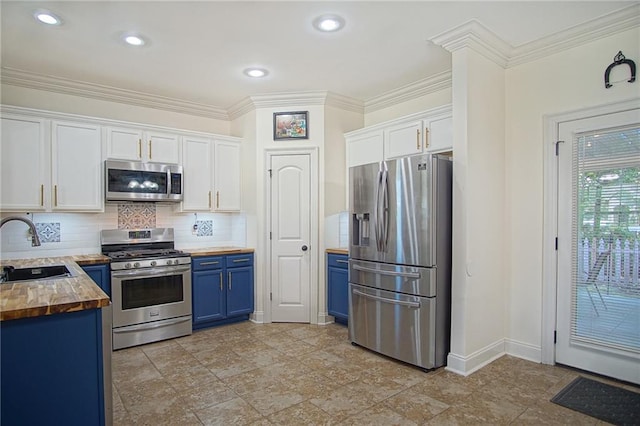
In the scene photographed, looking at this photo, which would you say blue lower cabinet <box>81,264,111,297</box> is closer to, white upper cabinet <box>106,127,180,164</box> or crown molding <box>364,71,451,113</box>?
white upper cabinet <box>106,127,180,164</box>

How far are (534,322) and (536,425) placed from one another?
1.18 meters

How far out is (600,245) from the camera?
9.66 feet

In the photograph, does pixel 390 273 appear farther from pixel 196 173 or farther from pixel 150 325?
pixel 196 173

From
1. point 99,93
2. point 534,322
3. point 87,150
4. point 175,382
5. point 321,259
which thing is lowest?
point 175,382

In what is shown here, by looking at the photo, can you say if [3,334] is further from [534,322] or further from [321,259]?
[534,322]

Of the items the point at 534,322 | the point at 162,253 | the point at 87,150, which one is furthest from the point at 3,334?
the point at 534,322

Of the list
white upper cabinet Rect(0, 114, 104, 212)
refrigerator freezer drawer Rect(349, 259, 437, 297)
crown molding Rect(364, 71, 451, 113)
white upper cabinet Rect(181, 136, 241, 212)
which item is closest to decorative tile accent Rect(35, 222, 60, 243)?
white upper cabinet Rect(0, 114, 104, 212)

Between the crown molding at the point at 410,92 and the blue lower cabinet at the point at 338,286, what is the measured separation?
1.97m

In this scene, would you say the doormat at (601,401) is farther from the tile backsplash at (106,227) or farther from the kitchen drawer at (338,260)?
the tile backsplash at (106,227)

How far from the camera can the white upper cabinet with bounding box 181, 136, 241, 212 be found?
4453 millimetres

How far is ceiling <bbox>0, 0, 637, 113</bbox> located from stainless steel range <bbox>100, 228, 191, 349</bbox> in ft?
5.86

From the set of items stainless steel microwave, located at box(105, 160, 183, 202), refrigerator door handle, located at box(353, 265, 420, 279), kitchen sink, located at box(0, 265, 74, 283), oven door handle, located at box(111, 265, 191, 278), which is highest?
stainless steel microwave, located at box(105, 160, 183, 202)

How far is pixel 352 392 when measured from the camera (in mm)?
2738

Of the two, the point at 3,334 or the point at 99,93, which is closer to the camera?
the point at 3,334
